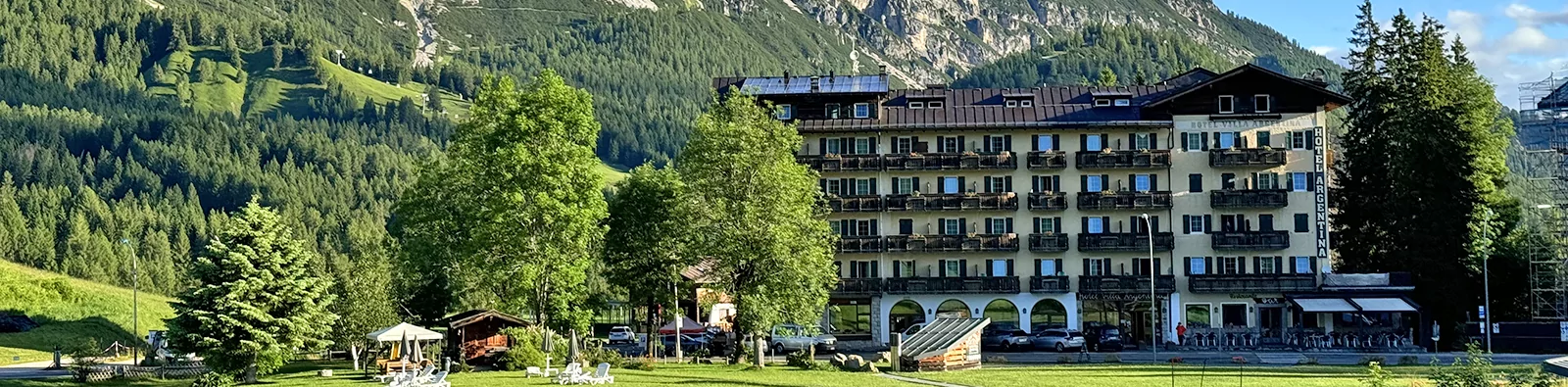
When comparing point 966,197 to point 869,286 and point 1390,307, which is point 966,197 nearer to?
point 869,286

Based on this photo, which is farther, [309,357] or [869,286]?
[869,286]

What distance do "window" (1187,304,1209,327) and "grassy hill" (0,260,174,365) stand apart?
56.8 metres

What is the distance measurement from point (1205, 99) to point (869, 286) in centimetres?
2162

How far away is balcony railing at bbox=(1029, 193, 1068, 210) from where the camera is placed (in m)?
94.8

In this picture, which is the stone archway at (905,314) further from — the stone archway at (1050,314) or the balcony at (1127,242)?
the balcony at (1127,242)

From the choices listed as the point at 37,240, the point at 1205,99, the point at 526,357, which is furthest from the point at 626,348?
the point at 37,240

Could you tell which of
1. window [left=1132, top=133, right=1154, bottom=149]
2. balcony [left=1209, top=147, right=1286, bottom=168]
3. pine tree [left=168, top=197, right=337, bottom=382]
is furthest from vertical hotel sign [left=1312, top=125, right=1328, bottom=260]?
pine tree [left=168, top=197, right=337, bottom=382]

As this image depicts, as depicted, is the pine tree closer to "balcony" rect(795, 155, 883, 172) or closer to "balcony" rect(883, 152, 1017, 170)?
"balcony" rect(795, 155, 883, 172)

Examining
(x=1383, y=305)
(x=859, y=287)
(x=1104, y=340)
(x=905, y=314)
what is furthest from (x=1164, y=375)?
(x=905, y=314)

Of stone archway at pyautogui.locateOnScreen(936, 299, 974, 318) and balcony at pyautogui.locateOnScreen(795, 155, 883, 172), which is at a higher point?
balcony at pyautogui.locateOnScreen(795, 155, 883, 172)

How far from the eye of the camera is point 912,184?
95.9m

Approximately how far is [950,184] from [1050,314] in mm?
9346

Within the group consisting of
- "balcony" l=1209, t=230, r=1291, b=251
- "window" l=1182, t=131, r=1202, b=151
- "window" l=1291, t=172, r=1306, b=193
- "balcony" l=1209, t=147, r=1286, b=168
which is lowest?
"balcony" l=1209, t=230, r=1291, b=251

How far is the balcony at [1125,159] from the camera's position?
93688mm
